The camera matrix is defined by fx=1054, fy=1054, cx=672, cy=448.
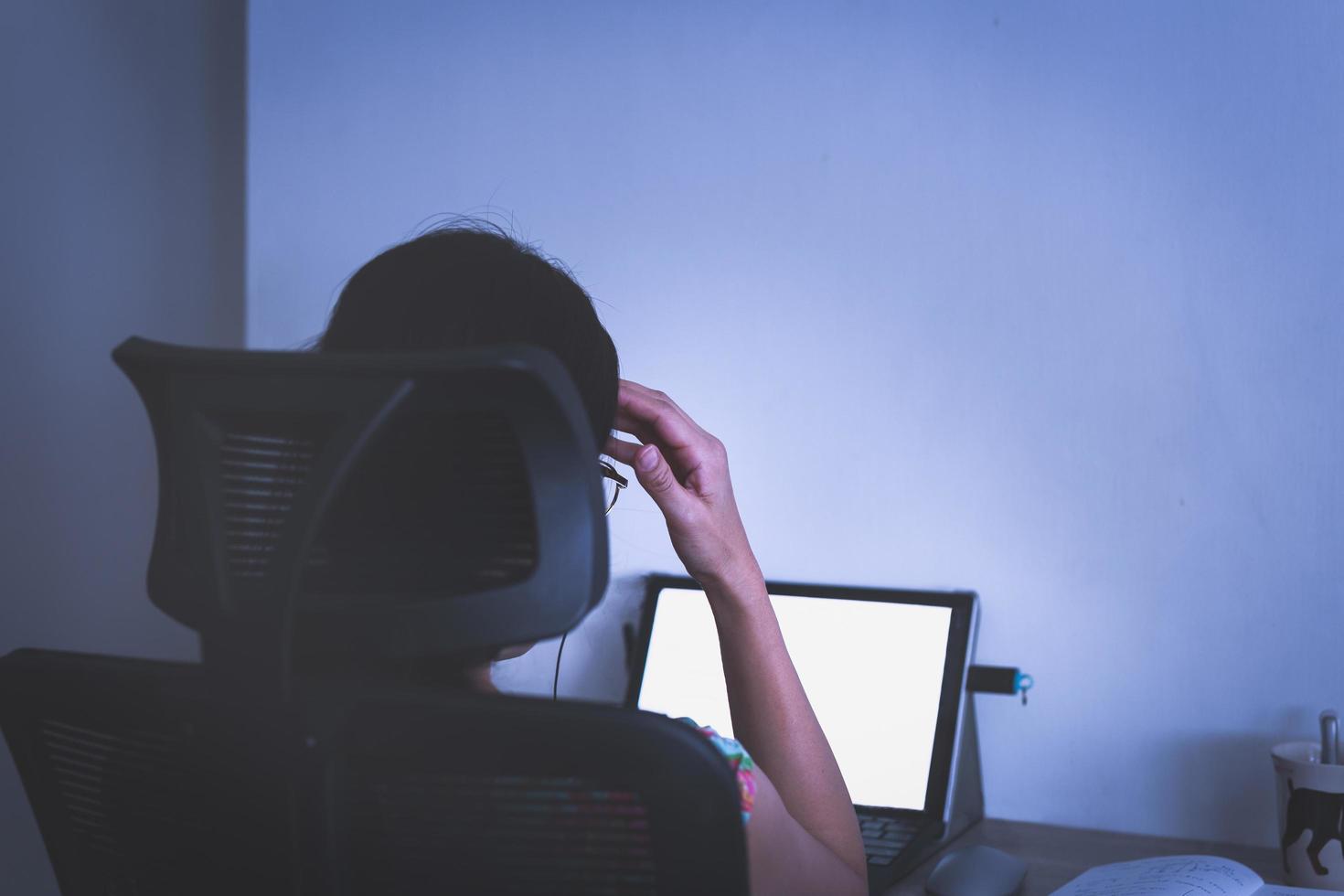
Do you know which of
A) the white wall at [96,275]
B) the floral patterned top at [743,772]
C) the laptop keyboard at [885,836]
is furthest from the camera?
the white wall at [96,275]

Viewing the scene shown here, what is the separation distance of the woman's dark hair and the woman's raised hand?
0.23 meters

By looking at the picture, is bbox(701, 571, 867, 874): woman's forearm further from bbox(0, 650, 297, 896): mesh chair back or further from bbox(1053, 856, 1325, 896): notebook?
bbox(0, 650, 297, 896): mesh chair back

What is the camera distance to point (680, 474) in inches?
38.2

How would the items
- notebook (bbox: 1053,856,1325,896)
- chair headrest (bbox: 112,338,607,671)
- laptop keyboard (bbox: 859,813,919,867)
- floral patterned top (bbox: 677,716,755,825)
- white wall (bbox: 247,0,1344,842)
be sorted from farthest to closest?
1. white wall (bbox: 247,0,1344,842)
2. laptop keyboard (bbox: 859,813,919,867)
3. notebook (bbox: 1053,856,1325,896)
4. floral patterned top (bbox: 677,716,755,825)
5. chair headrest (bbox: 112,338,607,671)

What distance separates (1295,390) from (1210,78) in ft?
1.12

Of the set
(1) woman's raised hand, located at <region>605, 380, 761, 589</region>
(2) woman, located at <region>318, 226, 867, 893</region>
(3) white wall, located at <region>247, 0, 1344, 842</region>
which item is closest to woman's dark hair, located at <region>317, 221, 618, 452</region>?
(2) woman, located at <region>318, 226, 867, 893</region>

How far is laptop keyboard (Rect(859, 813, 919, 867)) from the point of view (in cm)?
97

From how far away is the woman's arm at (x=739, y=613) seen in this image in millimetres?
862

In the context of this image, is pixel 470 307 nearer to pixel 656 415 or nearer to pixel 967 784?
pixel 656 415

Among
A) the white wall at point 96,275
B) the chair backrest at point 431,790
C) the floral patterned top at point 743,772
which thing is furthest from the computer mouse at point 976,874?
the white wall at point 96,275

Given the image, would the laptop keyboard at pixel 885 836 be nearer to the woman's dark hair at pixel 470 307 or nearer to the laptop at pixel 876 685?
the laptop at pixel 876 685

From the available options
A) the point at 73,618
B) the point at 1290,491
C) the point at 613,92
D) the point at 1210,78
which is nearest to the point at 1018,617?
the point at 1290,491

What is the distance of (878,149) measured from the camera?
1232mm

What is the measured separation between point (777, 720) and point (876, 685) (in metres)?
0.31
